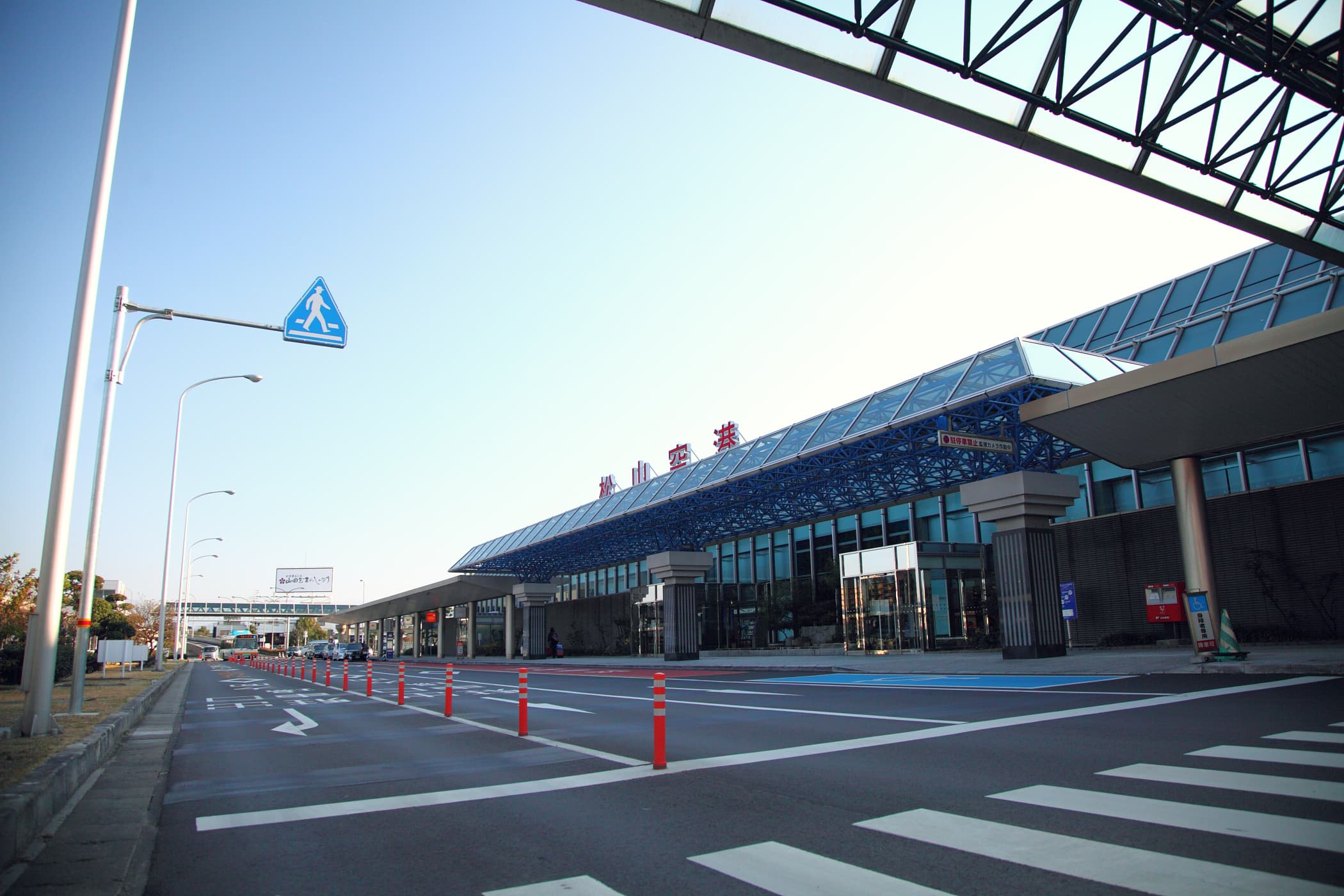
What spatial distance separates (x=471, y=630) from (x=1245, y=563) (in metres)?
54.0

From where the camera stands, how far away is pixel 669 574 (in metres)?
40.9

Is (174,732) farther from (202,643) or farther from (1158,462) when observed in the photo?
(202,643)

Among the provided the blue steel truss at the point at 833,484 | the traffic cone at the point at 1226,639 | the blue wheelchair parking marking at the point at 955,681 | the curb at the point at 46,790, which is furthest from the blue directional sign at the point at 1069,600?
the curb at the point at 46,790

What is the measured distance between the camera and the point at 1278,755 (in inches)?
282

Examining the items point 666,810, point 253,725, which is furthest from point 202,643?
point 666,810

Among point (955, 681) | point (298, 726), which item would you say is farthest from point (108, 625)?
point (955, 681)

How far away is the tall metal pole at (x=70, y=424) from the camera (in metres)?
10.5

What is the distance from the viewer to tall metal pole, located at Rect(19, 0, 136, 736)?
34.3ft

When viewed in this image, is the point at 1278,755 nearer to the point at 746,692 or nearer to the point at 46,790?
the point at 46,790

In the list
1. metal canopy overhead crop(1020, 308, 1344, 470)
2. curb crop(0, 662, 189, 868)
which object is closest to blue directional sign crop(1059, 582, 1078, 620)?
metal canopy overhead crop(1020, 308, 1344, 470)

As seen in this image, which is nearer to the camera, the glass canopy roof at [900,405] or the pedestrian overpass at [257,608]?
the glass canopy roof at [900,405]

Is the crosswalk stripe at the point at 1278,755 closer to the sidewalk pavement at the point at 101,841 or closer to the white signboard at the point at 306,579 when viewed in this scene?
the sidewalk pavement at the point at 101,841

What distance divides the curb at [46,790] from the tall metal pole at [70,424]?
906 millimetres

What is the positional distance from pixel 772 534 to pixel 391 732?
36308mm
